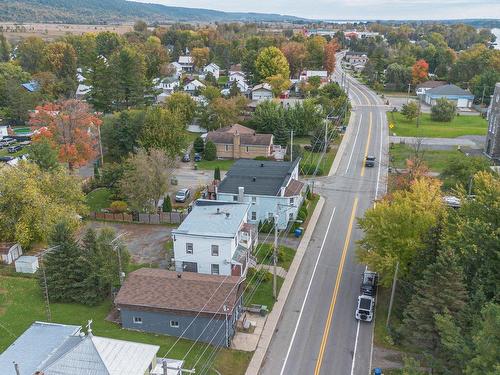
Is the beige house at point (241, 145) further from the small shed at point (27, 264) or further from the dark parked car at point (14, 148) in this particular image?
the small shed at point (27, 264)

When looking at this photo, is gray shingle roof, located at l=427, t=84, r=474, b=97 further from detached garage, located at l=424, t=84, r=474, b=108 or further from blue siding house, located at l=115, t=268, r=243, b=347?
blue siding house, located at l=115, t=268, r=243, b=347

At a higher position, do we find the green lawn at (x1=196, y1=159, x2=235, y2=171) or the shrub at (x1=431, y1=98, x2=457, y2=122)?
the shrub at (x1=431, y1=98, x2=457, y2=122)

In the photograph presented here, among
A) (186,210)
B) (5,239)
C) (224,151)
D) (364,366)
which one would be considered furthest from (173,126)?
(364,366)

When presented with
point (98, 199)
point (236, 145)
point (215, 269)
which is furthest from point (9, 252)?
point (236, 145)

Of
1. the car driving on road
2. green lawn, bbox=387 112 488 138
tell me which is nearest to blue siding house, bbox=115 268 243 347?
the car driving on road

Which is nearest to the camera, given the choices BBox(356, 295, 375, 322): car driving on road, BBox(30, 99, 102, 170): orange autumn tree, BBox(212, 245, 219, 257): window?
BBox(356, 295, 375, 322): car driving on road

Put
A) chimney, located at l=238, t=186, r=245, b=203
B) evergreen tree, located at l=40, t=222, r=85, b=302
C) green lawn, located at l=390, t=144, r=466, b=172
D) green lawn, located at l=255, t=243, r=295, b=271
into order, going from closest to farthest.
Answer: evergreen tree, located at l=40, t=222, r=85, b=302 < green lawn, located at l=255, t=243, r=295, b=271 < chimney, located at l=238, t=186, r=245, b=203 < green lawn, located at l=390, t=144, r=466, b=172
